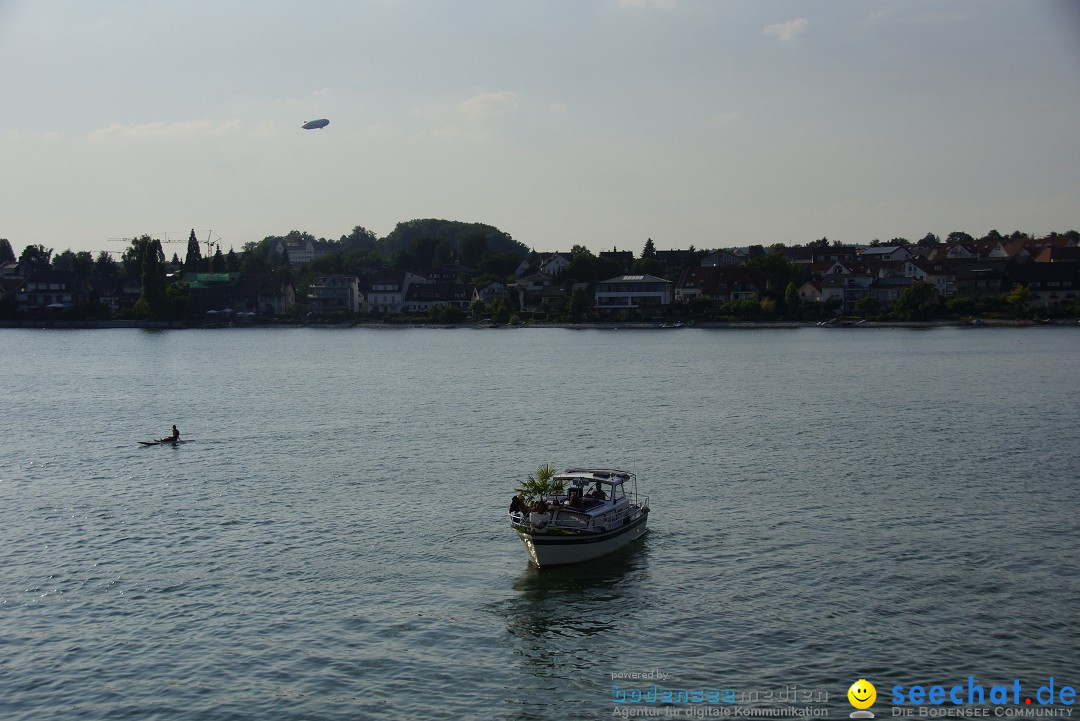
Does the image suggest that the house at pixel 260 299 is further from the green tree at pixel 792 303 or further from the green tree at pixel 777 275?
the green tree at pixel 792 303

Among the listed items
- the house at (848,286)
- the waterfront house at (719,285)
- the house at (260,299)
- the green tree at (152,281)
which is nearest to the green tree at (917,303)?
the house at (848,286)

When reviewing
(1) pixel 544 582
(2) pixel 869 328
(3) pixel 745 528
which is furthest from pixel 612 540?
(2) pixel 869 328

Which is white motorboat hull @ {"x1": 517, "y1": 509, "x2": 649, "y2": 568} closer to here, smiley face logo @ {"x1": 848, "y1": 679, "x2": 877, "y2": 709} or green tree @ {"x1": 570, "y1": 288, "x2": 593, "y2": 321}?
smiley face logo @ {"x1": 848, "y1": 679, "x2": 877, "y2": 709}

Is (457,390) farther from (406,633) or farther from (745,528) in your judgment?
(406,633)

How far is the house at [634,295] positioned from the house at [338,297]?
49580 millimetres

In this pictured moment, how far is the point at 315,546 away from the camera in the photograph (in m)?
31.5

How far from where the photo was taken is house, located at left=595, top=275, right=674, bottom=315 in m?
168

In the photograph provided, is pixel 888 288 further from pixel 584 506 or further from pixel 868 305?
pixel 584 506

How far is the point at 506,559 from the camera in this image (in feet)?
98.8

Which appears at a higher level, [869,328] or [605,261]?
[605,261]

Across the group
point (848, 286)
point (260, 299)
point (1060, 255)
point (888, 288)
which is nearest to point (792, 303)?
point (848, 286)

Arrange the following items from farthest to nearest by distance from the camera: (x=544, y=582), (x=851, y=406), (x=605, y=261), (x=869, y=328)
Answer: (x=605, y=261) → (x=869, y=328) → (x=851, y=406) → (x=544, y=582)

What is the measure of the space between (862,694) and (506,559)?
12139mm

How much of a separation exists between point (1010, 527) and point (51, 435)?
160 ft
